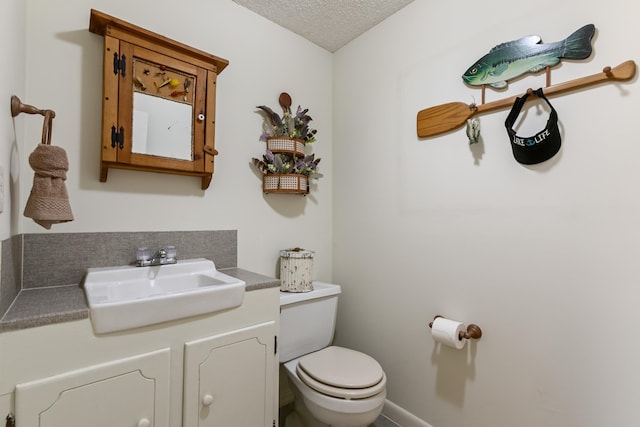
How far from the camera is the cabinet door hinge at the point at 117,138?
1.25 m

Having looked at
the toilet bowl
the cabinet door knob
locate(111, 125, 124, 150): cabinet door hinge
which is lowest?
the toilet bowl

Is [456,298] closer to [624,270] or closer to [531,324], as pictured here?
[531,324]

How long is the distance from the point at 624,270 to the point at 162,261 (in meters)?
1.78

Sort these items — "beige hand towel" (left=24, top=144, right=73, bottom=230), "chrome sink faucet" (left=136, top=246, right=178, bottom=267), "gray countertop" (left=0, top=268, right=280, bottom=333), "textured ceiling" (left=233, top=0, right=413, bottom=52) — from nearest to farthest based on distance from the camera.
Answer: "gray countertop" (left=0, top=268, right=280, bottom=333) → "beige hand towel" (left=24, top=144, right=73, bottom=230) → "chrome sink faucet" (left=136, top=246, right=178, bottom=267) → "textured ceiling" (left=233, top=0, right=413, bottom=52)

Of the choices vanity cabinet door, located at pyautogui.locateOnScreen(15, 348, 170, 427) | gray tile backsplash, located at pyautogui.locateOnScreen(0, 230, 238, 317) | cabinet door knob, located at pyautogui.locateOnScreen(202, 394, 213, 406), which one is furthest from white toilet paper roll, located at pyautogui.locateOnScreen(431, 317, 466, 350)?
gray tile backsplash, located at pyautogui.locateOnScreen(0, 230, 238, 317)

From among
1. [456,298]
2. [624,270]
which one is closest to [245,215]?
[456,298]

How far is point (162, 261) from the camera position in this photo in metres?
1.35

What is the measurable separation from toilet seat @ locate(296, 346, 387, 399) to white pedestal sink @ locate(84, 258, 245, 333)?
0.55m

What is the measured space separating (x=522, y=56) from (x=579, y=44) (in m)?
0.19

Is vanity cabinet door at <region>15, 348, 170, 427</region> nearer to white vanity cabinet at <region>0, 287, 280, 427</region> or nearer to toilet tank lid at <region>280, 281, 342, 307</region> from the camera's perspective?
white vanity cabinet at <region>0, 287, 280, 427</region>

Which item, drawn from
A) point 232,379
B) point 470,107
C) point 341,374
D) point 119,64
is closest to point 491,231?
point 470,107

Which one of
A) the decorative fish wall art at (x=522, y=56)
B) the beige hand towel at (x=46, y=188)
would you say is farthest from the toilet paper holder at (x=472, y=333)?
the beige hand towel at (x=46, y=188)

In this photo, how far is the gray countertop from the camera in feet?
2.59

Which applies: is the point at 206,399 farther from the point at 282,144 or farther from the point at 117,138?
the point at 282,144
